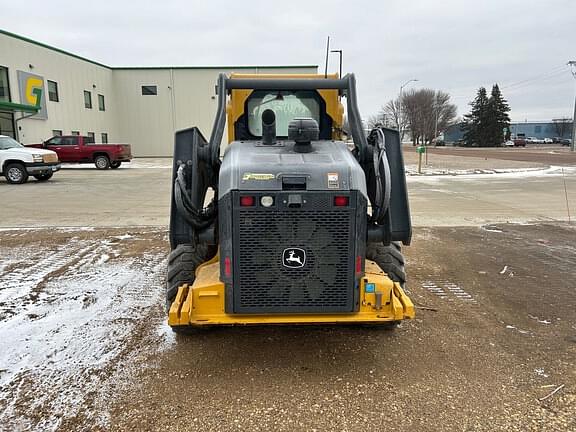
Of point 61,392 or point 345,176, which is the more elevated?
point 345,176

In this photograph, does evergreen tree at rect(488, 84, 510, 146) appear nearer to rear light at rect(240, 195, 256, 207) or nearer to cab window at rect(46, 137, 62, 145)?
cab window at rect(46, 137, 62, 145)

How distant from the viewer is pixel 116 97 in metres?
36.6

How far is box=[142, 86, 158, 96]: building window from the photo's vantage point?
3647cm

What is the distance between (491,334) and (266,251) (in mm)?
2241

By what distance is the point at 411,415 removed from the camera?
286 cm

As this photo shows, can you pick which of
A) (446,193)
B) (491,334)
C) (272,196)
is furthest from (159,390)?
(446,193)

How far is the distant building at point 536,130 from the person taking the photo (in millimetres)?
96438

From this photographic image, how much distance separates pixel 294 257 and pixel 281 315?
0.44 metres

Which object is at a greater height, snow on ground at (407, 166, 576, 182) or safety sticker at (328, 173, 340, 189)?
safety sticker at (328, 173, 340, 189)

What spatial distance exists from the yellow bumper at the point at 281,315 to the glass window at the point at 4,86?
1025 inches

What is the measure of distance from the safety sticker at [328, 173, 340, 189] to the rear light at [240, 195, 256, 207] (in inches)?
20.8

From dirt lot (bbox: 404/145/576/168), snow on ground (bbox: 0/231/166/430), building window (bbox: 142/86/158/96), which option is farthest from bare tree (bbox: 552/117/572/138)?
snow on ground (bbox: 0/231/166/430)

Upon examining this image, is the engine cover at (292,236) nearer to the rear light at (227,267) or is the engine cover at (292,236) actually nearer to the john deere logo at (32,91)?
the rear light at (227,267)

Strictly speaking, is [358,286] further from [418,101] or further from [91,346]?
[418,101]
